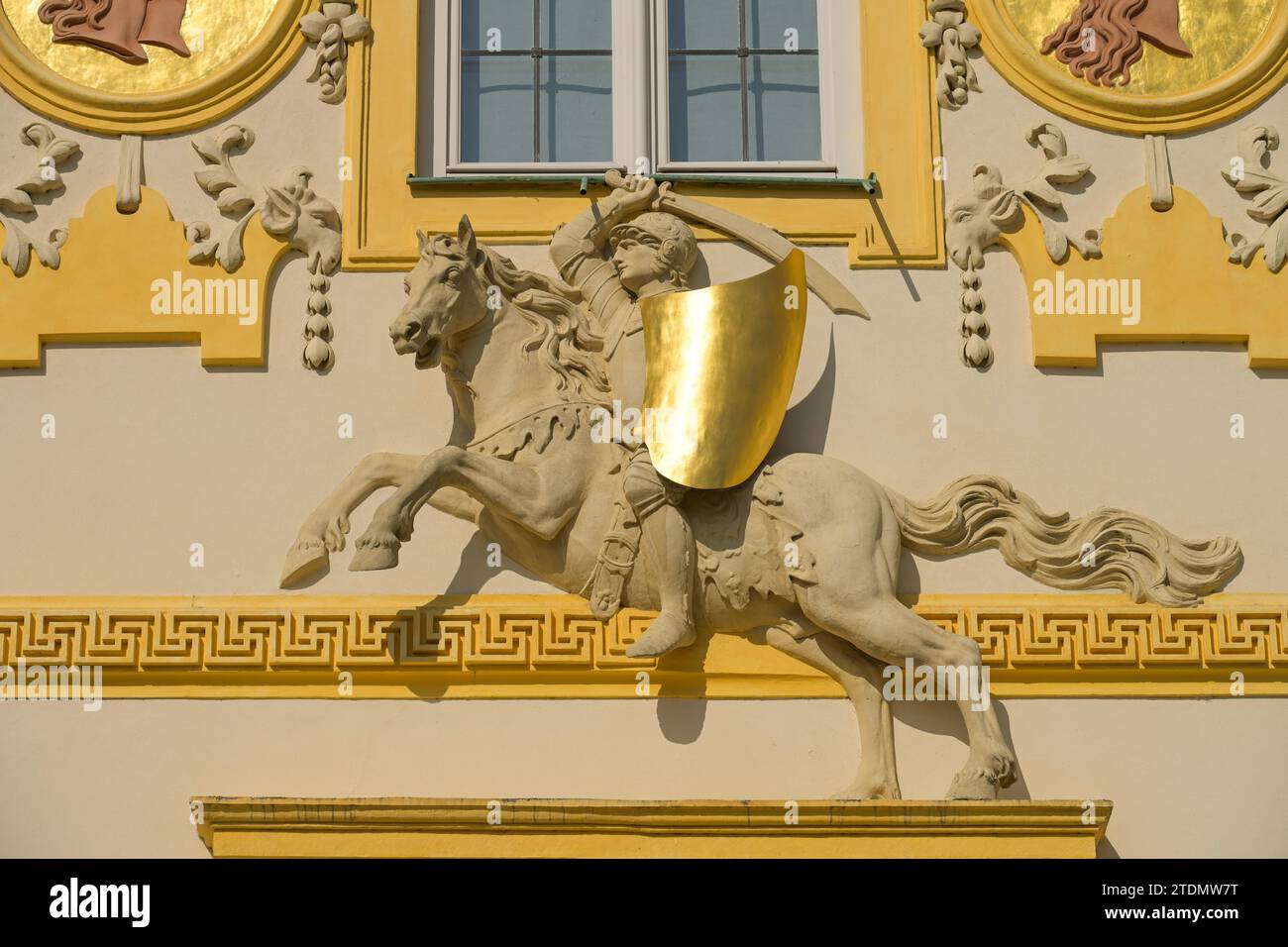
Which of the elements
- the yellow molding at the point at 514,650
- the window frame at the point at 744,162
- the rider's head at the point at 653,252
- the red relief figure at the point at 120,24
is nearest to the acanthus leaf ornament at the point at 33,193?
the red relief figure at the point at 120,24

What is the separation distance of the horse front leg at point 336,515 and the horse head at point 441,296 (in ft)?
1.26

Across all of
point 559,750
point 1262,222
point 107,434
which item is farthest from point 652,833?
point 1262,222

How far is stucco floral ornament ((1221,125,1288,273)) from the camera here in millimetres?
9453

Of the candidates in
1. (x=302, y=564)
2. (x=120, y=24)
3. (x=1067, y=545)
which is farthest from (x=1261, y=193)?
(x=120, y=24)

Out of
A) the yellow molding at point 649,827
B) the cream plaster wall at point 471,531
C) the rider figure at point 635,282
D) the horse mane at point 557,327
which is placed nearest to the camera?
the yellow molding at point 649,827

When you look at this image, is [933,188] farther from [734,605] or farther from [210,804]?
[210,804]

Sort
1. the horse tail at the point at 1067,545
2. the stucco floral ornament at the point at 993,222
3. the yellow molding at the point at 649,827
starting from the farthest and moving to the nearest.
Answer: the stucco floral ornament at the point at 993,222, the horse tail at the point at 1067,545, the yellow molding at the point at 649,827

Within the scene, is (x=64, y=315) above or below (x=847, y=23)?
below

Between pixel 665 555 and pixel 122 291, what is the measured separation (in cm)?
231

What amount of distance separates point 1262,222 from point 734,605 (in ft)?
8.48

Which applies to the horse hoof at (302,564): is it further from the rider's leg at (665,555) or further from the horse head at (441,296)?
the rider's leg at (665,555)

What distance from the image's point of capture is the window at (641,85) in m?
9.70

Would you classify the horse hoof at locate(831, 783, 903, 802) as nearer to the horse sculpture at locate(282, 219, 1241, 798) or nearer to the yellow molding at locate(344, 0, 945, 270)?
the horse sculpture at locate(282, 219, 1241, 798)

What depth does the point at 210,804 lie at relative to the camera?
828 cm
